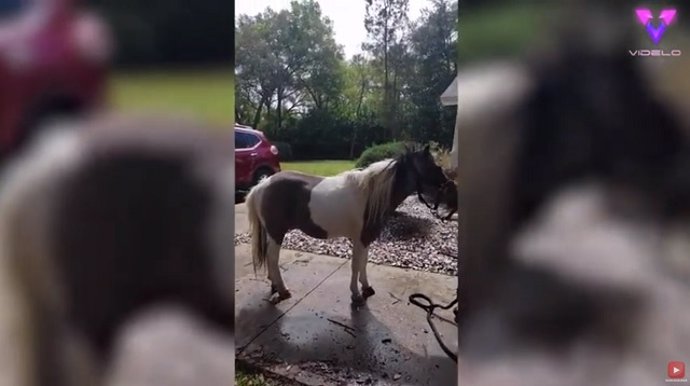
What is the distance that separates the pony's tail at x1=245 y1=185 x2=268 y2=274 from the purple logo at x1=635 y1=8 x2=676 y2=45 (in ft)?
5.09

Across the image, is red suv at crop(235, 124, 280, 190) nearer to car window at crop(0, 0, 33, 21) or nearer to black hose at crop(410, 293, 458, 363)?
black hose at crop(410, 293, 458, 363)

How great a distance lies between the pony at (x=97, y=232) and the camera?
63.5 inches

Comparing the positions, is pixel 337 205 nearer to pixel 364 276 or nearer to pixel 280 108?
pixel 364 276

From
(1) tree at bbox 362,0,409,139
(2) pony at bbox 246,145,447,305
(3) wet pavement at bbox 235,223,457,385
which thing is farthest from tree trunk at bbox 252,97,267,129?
(1) tree at bbox 362,0,409,139

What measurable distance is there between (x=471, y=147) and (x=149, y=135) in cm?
123

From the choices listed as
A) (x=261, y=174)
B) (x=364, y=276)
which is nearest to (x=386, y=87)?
(x=261, y=174)

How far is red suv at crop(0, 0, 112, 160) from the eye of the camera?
5.19 feet

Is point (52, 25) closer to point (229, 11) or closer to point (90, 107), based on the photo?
point (90, 107)

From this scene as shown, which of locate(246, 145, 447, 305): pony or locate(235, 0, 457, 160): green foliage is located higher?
locate(235, 0, 457, 160): green foliage

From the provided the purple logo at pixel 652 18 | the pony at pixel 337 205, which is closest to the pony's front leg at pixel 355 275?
the pony at pixel 337 205

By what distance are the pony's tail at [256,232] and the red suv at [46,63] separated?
2.22 ft

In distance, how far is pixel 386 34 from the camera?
1676mm

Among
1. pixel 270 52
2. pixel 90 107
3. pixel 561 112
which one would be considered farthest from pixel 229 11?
pixel 561 112

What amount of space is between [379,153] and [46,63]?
51.8 inches
